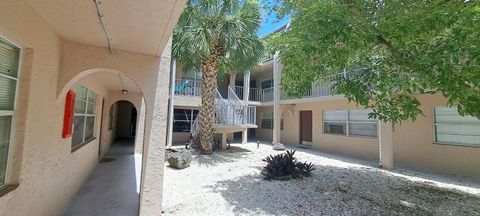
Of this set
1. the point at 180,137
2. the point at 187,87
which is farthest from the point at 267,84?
the point at 180,137

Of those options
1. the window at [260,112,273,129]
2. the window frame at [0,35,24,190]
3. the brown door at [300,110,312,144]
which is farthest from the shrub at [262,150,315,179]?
the window at [260,112,273,129]

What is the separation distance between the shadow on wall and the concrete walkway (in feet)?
6.87

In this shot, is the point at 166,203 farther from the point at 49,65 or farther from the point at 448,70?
the point at 448,70

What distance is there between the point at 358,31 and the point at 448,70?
1.62m

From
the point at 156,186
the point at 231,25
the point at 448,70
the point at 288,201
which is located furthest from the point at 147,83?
the point at 231,25

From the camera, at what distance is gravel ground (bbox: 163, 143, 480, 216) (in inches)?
188

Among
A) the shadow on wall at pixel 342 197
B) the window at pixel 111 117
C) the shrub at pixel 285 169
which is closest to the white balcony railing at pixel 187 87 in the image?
the window at pixel 111 117

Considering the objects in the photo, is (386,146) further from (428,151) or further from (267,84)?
(267,84)

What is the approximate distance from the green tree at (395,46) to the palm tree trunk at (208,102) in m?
4.81

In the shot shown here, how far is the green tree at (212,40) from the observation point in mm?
9359

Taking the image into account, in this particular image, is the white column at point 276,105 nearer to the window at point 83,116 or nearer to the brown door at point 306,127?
the brown door at point 306,127

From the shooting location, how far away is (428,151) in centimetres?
882

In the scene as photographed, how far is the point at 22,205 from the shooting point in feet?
8.91

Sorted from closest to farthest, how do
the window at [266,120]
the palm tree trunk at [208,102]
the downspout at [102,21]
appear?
the downspout at [102,21]
the palm tree trunk at [208,102]
the window at [266,120]
